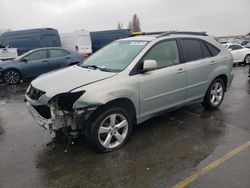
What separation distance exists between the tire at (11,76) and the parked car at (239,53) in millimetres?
11463

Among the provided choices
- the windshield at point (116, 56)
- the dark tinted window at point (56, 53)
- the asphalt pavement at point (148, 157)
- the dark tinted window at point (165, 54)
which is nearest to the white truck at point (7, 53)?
the dark tinted window at point (56, 53)

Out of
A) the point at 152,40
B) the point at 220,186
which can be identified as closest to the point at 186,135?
the point at 220,186

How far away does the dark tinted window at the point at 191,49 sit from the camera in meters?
4.87

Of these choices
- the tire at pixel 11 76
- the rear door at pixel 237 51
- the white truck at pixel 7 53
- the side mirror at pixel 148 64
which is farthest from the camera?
the rear door at pixel 237 51

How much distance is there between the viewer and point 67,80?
381 centimetres

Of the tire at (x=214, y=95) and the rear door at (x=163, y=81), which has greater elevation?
the rear door at (x=163, y=81)

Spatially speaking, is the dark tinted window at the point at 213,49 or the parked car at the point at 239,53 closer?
the dark tinted window at the point at 213,49

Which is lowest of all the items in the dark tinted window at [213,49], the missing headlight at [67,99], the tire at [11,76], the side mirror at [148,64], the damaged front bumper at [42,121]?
the tire at [11,76]

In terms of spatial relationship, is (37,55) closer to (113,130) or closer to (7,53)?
(7,53)

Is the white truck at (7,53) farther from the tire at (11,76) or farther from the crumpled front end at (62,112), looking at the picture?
the crumpled front end at (62,112)

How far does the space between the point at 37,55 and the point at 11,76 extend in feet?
4.51

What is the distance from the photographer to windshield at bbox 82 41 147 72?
13.7 ft

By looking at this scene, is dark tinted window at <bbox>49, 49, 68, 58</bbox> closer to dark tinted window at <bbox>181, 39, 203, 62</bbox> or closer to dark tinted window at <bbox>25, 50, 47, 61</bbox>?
dark tinted window at <bbox>25, 50, 47, 61</bbox>

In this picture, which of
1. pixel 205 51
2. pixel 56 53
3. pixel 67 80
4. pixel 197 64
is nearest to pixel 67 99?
pixel 67 80
